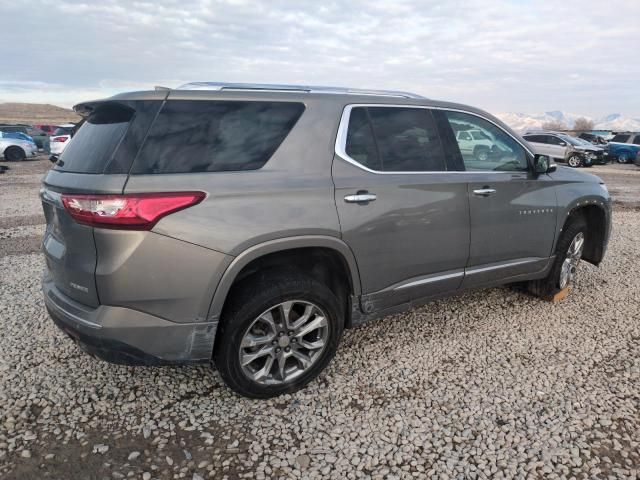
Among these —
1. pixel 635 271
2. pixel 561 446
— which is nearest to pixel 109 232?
pixel 561 446

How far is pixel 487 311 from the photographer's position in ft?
14.1

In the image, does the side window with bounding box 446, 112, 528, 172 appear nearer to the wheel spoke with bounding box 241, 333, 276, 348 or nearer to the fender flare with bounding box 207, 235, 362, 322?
the fender flare with bounding box 207, 235, 362, 322

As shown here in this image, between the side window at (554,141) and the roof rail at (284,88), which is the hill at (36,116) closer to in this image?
the side window at (554,141)

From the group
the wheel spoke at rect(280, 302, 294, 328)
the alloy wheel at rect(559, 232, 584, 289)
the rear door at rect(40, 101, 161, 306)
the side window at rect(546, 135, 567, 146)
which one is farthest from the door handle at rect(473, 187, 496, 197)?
the side window at rect(546, 135, 567, 146)

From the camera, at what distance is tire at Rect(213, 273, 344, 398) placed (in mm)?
2633

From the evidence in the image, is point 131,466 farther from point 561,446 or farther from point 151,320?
point 561,446

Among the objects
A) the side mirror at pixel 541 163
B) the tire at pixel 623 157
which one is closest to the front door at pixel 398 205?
the side mirror at pixel 541 163

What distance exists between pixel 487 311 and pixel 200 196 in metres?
3.00

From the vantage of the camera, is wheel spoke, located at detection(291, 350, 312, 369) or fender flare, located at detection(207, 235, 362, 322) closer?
fender flare, located at detection(207, 235, 362, 322)

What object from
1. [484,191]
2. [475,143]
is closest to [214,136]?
[484,191]

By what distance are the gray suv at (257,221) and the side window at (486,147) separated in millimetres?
26

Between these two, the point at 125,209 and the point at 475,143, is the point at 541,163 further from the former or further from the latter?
the point at 125,209

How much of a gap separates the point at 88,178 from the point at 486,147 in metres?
2.91

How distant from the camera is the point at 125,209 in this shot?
7.44ft
